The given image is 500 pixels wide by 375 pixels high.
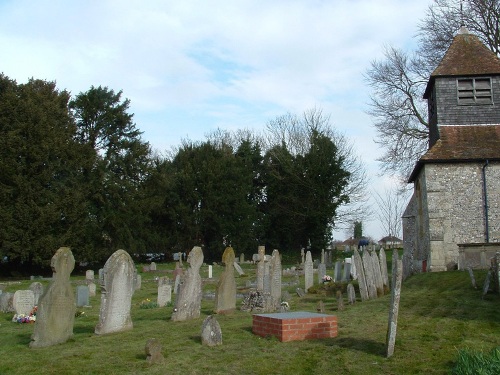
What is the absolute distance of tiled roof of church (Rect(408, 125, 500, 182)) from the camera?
2200 centimetres

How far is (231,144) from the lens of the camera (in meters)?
56.0

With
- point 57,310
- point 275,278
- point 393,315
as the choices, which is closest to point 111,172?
point 275,278

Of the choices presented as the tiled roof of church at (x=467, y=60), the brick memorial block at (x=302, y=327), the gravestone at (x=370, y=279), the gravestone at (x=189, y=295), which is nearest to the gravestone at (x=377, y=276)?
the gravestone at (x=370, y=279)

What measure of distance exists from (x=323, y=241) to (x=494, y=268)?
33.7 metres

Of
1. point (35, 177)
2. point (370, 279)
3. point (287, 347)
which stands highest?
point (35, 177)

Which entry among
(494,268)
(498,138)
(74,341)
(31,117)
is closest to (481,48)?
(498,138)

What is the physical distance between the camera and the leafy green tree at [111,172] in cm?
4066

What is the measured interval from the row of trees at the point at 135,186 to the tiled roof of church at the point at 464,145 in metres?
22.1

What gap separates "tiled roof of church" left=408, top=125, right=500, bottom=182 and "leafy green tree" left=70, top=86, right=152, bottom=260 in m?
25.0

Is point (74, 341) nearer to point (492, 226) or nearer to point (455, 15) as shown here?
point (492, 226)

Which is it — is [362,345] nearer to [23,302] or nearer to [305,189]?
[23,302]

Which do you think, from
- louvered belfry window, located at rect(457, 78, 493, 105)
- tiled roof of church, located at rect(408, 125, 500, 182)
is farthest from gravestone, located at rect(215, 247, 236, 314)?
louvered belfry window, located at rect(457, 78, 493, 105)

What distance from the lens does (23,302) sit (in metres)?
15.9

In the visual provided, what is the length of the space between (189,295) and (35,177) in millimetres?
26978
